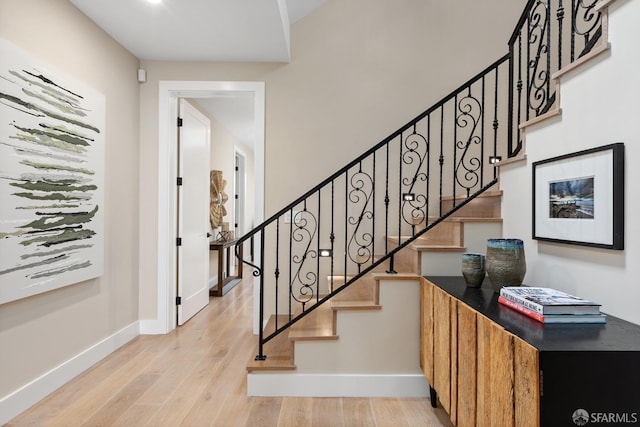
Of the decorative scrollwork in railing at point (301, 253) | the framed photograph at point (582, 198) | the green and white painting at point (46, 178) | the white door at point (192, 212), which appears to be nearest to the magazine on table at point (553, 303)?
the framed photograph at point (582, 198)

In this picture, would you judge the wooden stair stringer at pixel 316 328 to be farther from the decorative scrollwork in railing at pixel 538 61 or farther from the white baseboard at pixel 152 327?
the decorative scrollwork in railing at pixel 538 61

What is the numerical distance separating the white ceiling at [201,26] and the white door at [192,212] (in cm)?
68

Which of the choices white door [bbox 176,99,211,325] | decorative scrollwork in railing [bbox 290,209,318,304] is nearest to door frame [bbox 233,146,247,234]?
white door [bbox 176,99,211,325]

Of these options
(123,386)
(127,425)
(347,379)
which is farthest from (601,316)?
(123,386)

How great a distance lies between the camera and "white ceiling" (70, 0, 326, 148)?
2518 mm

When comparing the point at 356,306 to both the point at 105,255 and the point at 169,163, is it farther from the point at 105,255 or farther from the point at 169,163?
the point at 169,163

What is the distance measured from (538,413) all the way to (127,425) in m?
2.12

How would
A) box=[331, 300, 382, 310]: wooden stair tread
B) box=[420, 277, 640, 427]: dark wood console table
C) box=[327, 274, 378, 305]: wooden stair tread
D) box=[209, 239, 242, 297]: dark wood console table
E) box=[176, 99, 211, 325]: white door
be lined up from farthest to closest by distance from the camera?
box=[209, 239, 242, 297]: dark wood console table
box=[176, 99, 211, 325]: white door
box=[327, 274, 378, 305]: wooden stair tread
box=[331, 300, 382, 310]: wooden stair tread
box=[420, 277, 640, 427]: dark wood console table

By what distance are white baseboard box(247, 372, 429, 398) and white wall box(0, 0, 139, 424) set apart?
140cm

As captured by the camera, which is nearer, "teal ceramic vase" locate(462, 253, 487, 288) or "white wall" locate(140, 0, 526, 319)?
"teal ceramic vase" locate(462, 253, 487, 288)

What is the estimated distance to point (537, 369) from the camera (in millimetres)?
1101

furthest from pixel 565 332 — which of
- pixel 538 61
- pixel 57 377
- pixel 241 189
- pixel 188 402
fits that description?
pixel 241 189

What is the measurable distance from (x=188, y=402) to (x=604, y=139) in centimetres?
273

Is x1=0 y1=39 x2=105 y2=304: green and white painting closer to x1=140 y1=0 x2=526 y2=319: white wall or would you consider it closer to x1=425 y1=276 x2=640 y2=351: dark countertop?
x1=140 y1=0 x2=526 y2=319: white wall
